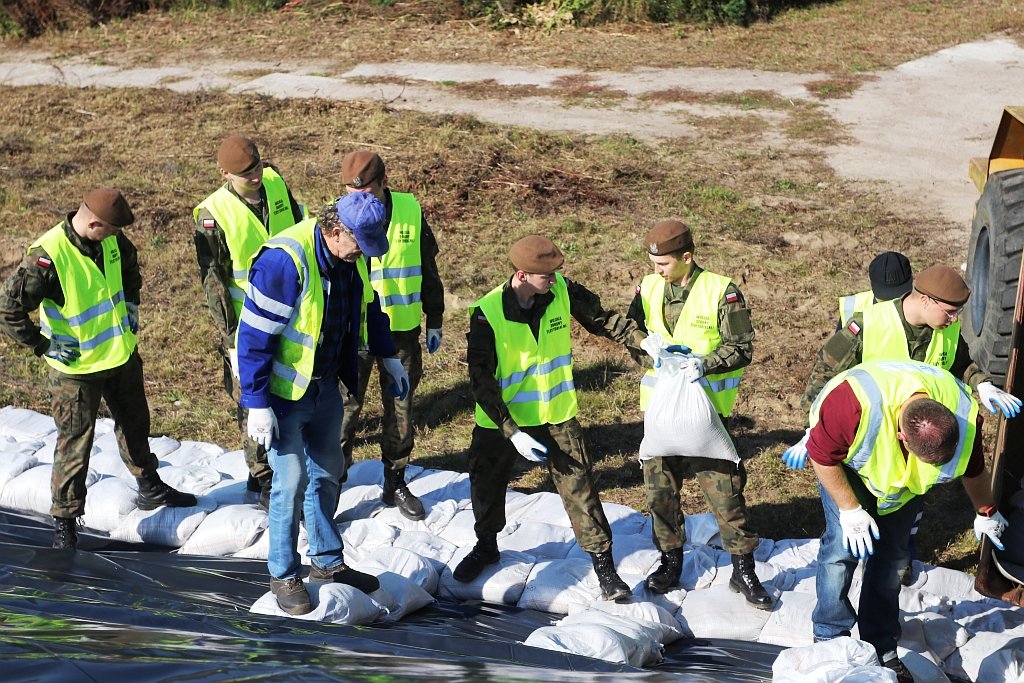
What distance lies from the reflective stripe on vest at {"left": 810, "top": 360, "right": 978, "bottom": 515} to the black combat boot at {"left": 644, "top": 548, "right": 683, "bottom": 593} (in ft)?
3.72

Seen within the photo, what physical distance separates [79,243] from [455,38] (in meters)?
12.2

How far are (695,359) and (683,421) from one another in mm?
254

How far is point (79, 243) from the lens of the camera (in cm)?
489

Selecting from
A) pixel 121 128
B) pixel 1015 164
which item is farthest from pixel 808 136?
pixel 121 128

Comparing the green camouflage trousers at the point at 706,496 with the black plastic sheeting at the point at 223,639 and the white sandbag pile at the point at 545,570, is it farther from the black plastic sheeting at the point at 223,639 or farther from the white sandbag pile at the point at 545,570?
the black plastic sheeting at the point at 223,639

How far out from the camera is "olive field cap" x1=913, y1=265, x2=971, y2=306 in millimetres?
4035

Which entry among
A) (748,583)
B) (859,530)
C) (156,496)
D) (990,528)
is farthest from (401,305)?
(990,528)

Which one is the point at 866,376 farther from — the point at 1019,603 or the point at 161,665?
the point at 161,665

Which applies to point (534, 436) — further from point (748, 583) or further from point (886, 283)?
point (886, 283)

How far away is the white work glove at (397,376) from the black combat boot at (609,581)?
1.09 meters

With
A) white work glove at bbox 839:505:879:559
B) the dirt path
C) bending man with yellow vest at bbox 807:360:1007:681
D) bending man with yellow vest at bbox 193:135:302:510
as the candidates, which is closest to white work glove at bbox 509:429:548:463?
bending man with yellow vest at bbox 807:360:1007:681

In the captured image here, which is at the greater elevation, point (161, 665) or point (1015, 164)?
point (1015, 164)

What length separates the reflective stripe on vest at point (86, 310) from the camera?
4.84 m

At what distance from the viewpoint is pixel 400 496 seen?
5352 mm
